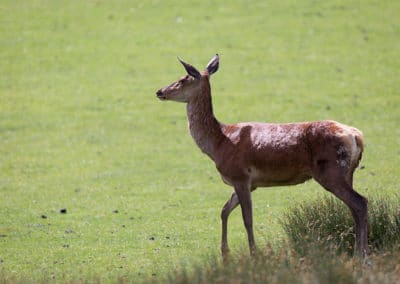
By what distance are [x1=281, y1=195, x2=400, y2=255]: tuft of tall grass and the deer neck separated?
4.24ft

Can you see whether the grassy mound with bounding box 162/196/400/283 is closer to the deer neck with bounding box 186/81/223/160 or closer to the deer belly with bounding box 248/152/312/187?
the deer belly with bounding box 248/152/312/187

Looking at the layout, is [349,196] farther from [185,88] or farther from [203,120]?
[185,88]

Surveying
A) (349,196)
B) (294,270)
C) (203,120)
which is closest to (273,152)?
(349,196)

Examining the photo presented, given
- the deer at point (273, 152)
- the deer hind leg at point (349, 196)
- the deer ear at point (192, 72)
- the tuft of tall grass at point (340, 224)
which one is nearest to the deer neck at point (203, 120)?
the deer at point (273, 152)

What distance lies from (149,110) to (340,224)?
Result: 33.6ft

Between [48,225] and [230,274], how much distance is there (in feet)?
19.3

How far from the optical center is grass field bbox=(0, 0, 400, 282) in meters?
12.3

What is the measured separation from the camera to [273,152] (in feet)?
32.4

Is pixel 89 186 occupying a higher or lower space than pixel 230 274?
lower

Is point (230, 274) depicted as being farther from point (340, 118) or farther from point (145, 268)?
point (340, 118)

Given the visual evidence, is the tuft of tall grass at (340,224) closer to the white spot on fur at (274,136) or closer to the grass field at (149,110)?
the grass field at (149,110)

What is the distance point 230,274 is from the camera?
7992 millimetres

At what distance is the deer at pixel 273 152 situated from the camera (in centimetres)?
948

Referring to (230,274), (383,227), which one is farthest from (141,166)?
(230,274)
